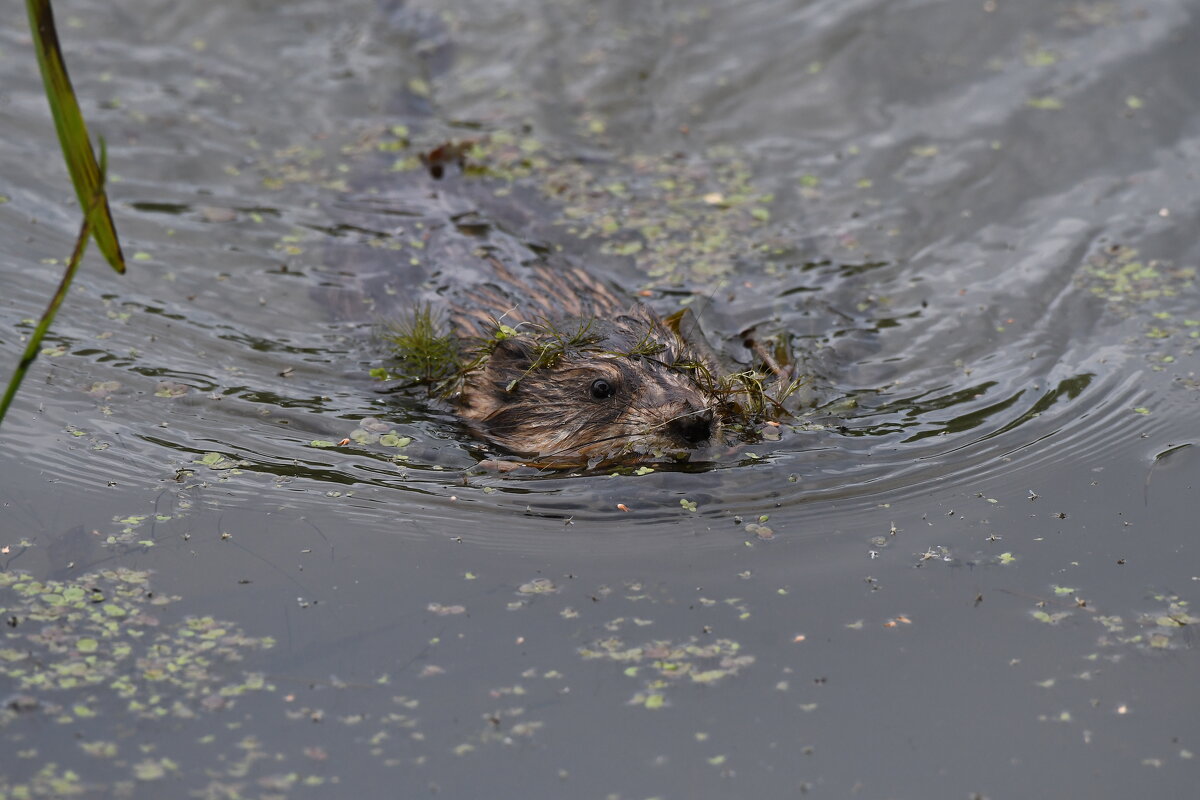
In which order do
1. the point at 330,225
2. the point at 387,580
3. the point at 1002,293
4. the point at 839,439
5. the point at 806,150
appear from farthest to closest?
the point at 806,150
the point at 330,225
the point at 1002,293
the point at 839,439
the point at 387,580

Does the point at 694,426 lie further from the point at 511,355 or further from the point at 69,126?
the point at 69,126

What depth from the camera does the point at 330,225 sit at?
7.55m

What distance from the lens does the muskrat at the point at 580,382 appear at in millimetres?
5254

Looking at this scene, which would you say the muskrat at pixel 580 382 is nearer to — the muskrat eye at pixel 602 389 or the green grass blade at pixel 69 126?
the muskrat eye at pixel 602 389

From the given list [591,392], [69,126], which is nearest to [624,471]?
[591,392]

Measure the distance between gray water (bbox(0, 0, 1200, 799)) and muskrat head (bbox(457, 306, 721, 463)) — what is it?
0.79 feet

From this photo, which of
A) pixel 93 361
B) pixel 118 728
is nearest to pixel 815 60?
pixel 93 361

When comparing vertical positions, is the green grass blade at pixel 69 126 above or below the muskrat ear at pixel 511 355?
below

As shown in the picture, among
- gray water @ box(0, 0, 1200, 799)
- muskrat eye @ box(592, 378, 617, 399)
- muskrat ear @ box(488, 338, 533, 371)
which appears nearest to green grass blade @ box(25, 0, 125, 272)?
gray water @ box(0, 0, 1200, 799)

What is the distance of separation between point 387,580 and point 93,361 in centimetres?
240

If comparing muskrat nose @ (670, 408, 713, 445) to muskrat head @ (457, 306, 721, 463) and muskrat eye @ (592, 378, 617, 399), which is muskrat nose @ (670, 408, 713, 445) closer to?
muskrat head @ (457, 306, 721, 463)

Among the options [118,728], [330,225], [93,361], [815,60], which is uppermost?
[815,60]

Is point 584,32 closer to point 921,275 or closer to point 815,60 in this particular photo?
point 815,60

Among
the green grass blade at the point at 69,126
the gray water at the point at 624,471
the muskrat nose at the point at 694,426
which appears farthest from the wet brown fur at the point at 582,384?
the green grass blade at the point at 69,126
